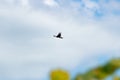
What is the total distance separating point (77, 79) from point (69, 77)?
0.50 ft

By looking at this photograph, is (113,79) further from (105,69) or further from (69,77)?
(69,77)

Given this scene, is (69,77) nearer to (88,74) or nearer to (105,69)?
(88,74)

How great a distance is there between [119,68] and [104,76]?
0.31 m

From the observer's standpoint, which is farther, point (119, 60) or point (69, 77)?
point (69, 77)

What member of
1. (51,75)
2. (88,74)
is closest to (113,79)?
(88,74)

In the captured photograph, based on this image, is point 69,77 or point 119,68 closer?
point 119,68

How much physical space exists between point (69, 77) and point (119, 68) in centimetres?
89

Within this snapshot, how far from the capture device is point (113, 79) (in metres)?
3.79

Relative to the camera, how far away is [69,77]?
13.2ft

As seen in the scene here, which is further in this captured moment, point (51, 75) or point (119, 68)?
point (51, 75)

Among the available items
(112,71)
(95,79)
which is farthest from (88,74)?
(112,71)

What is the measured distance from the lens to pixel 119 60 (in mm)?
3703

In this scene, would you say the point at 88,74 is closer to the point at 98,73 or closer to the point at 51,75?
the point at 98,73

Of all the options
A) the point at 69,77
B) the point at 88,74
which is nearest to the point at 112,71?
the point at 88,74
